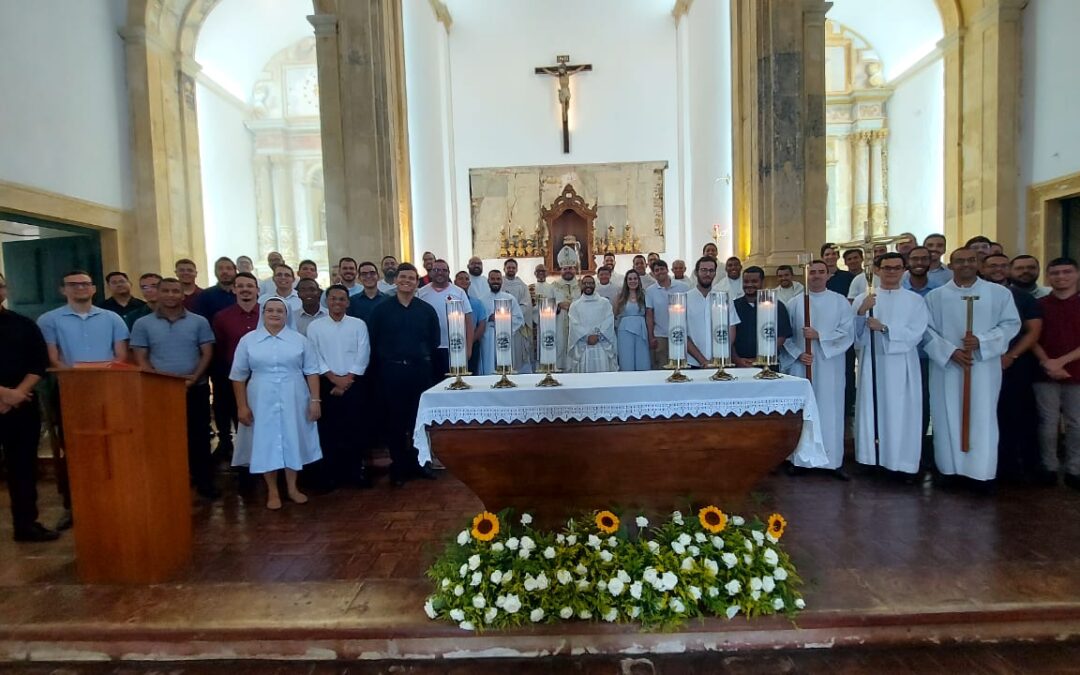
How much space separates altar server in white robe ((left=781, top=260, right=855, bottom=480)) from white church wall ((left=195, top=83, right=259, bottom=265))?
12.0 m

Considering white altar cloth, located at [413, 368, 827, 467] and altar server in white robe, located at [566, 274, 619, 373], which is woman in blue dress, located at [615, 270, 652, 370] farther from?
white altar cloth, located at [413, 368, 827, 467]

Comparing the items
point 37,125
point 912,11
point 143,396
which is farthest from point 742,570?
point 912,11

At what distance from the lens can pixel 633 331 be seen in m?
7.21

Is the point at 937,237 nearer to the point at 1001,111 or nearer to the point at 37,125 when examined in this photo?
the point at 1001,111

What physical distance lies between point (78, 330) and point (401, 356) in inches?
91.5

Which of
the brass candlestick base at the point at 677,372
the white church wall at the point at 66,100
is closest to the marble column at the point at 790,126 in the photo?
the brass candlestick base at the point at 677,372

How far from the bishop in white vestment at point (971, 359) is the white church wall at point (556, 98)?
37.3ft

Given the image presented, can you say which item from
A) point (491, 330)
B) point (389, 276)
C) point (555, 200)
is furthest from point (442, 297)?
point (555, 200)

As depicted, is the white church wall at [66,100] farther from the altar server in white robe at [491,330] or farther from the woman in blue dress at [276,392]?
the altar server in white robe at [491,330]

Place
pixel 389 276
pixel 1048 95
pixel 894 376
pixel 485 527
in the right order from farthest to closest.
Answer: pixel 1048 95 < pixel 389 276 < pixel 894 376 < pixel 485 527

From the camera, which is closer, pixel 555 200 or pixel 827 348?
pixel 827 348

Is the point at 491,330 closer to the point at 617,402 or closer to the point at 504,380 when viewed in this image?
the point at 504,380

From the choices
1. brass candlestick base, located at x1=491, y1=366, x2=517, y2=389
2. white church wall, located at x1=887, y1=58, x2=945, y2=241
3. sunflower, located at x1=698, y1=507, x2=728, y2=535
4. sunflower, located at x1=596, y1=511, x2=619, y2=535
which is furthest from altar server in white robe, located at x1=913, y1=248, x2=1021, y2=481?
white church wall, located at x1=887, y1=58, x2=945, y2=241

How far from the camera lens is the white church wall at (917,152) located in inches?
498
